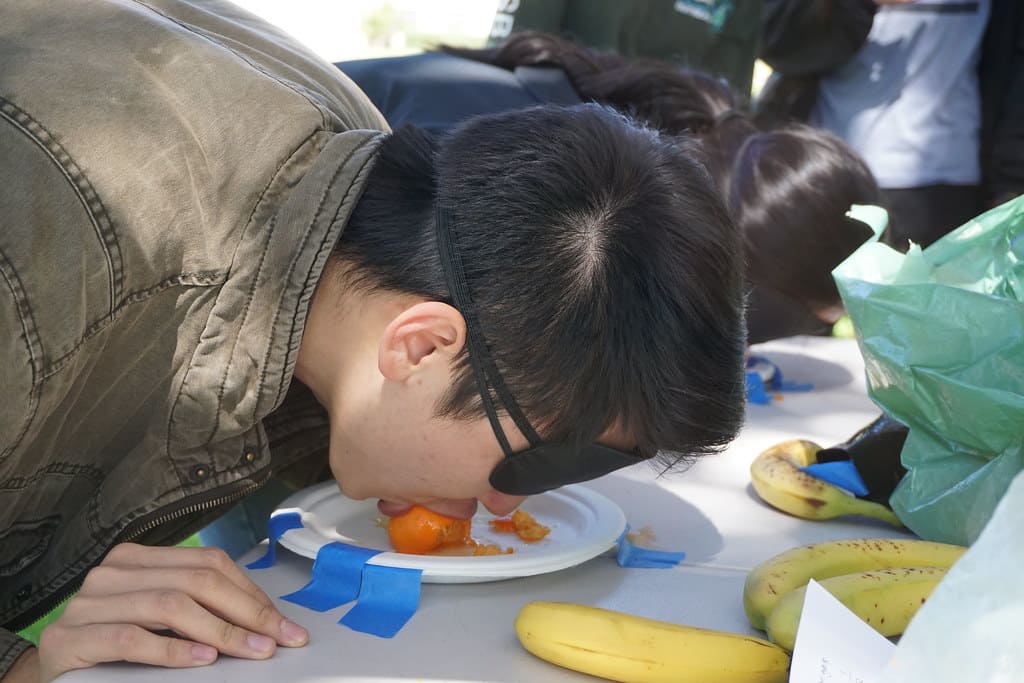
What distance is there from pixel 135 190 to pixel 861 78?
9.02 ft

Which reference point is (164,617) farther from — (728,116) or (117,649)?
(728,116)

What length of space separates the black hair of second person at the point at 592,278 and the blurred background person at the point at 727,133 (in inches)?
30.4

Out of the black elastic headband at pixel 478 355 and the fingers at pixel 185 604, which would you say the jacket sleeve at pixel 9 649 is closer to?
the fingers at pixel 185 604

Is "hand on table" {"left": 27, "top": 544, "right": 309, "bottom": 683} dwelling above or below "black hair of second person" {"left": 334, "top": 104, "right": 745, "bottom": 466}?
below

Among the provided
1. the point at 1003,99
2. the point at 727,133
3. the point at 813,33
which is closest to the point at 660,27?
the point at 813,33

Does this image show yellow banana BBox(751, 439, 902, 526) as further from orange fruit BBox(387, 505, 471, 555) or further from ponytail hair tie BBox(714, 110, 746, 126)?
Answer: ponytail hair tie BBox(714, 110, 746, 126)

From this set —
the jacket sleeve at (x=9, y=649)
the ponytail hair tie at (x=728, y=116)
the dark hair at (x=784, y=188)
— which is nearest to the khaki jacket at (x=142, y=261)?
the jacket sleeve at (x=9, y=649)

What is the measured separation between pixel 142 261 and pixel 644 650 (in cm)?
75

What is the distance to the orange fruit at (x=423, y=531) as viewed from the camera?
1.37 m

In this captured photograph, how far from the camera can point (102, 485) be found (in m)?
1.43

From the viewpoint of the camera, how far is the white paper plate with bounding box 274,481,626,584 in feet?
4.15

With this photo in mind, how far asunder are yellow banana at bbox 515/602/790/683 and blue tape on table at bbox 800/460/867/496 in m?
0.54

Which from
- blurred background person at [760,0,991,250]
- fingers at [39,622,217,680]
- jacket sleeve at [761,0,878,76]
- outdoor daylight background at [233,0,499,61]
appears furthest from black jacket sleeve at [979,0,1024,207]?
outdoor daylight background at [233,0,499,61]

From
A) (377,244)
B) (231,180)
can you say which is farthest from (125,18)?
(377,244)
